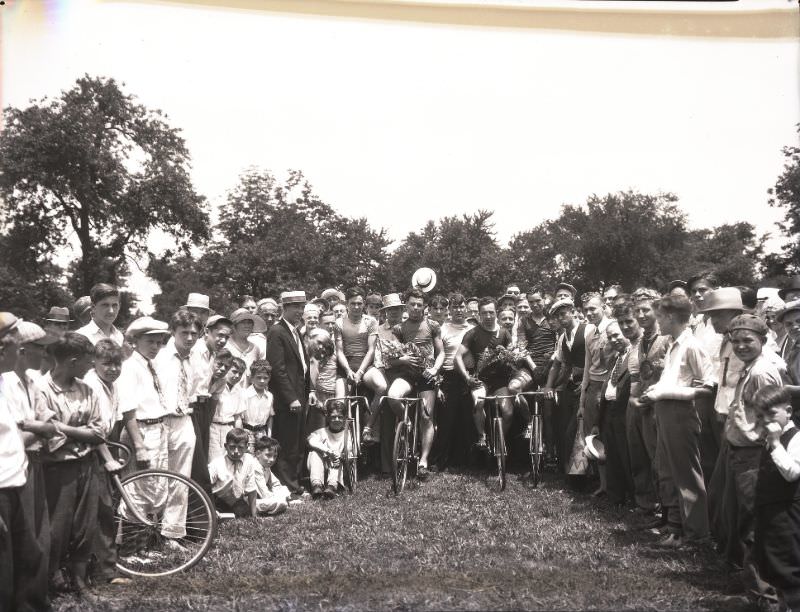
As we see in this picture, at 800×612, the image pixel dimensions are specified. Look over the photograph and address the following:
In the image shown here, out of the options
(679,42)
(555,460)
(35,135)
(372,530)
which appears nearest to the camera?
(679,42)

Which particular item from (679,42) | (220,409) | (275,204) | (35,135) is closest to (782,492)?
(679,42)

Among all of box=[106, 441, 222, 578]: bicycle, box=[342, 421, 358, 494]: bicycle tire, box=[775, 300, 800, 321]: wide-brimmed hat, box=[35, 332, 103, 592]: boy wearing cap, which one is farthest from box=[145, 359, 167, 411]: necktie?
box=[775, 300, 800, 321]: wide-brimmed hat

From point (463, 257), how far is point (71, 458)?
2178 inches

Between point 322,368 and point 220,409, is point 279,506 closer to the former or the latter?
point 220,409

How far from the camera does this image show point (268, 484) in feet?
30.0

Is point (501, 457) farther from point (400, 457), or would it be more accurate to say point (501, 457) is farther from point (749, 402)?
point (749, 402)

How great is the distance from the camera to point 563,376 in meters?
10.1

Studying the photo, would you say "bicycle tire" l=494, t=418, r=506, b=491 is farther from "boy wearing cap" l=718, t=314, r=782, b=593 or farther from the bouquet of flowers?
"boy wearing cap" l=718, t=314, r=782, b=593

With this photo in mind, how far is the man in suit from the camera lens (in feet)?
32.5

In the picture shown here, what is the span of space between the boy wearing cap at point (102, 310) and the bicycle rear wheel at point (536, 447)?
521 cm

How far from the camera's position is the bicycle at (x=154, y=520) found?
6.23 metres

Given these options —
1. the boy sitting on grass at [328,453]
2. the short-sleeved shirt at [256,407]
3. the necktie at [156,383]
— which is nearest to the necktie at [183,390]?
the necktie at [156,383]

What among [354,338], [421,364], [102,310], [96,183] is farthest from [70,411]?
[96,183]

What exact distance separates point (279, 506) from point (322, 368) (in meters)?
2.16
